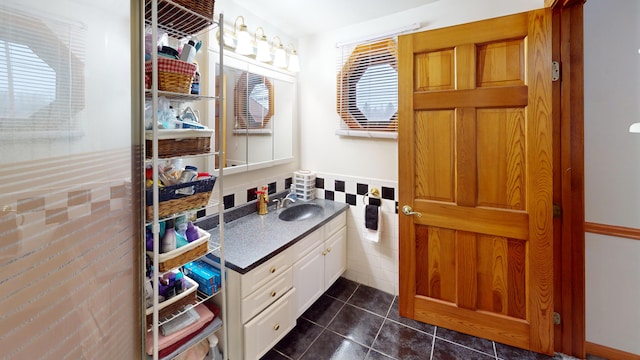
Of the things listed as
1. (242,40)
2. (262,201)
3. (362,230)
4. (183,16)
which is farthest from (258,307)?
(242,40)

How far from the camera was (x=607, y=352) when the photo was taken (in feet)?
5.15

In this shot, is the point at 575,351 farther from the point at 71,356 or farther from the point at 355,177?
the point at 71,356

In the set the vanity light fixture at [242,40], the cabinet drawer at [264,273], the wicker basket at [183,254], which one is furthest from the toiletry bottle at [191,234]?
the vanity light fixture at [242,40]

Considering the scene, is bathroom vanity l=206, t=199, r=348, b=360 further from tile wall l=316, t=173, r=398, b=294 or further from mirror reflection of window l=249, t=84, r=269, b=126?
mirror reflection of window l=249, t=84, r=269, b=126

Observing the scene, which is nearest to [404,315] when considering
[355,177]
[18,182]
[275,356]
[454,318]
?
[454,318]

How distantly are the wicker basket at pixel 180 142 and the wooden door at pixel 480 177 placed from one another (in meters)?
1.24

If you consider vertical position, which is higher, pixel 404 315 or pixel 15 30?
pixel 15 30

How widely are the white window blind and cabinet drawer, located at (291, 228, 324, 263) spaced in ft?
4.47

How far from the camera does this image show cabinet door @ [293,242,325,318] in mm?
1790

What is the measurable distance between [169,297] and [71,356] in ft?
2.16

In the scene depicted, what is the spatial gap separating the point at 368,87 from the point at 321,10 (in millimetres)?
656

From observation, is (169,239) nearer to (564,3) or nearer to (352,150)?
(352,150)

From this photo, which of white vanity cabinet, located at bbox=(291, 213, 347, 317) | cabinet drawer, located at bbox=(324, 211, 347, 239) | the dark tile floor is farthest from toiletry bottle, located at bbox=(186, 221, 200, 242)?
cabinet drawer, located at bbox=(324, 211, 347, 239)

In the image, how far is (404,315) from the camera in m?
1.97
